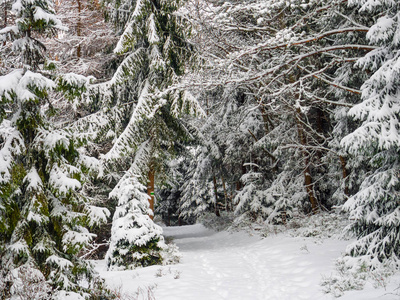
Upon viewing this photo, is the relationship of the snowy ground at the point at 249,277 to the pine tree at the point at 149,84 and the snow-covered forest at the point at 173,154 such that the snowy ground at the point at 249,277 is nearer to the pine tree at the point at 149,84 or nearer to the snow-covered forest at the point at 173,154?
the snow-covered forest at the point at 173,154

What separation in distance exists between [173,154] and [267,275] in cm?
723

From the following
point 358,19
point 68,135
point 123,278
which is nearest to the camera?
point 68,135

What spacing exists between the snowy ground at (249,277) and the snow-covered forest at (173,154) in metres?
0.06

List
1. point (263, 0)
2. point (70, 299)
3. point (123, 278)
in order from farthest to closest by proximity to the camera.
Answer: point (123, 278)
point (263, 0)
point (70, 299)

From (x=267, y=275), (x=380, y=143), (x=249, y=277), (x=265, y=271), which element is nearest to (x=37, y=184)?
(x=249, y=277)

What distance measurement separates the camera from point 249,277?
776cm

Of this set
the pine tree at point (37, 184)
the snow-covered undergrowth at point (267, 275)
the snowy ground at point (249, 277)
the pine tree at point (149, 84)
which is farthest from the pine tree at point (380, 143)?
the pine tree at point (149, 84)

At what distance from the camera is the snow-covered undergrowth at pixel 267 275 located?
5.98 meters

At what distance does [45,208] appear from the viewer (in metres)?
5.47

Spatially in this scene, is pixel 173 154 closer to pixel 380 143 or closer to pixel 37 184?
pixel 37 184

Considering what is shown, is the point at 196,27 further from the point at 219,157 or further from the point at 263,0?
the point at 219,157

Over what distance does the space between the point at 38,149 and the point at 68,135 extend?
0.56 meters

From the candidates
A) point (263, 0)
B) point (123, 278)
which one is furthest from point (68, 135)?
point (263, 0)

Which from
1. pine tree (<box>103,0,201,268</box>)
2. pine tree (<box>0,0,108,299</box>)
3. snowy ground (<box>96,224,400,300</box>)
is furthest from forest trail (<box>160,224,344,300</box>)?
pine tree (<box>103,0,201,268</box>)
